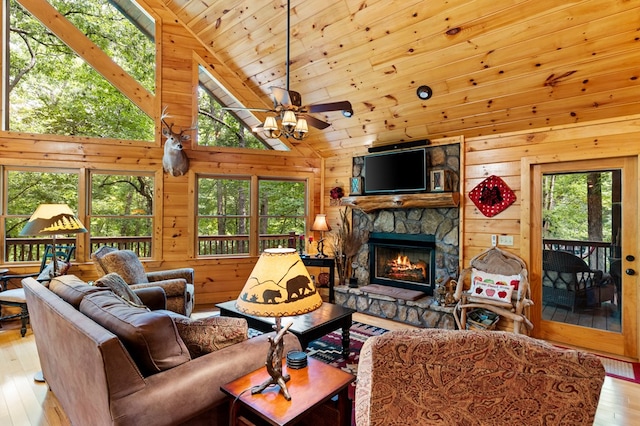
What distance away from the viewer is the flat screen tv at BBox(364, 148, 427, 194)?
453 centimetres

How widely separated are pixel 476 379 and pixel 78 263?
5168mm

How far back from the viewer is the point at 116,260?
3631mm

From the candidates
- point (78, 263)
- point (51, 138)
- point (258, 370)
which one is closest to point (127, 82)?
point (51, 138)

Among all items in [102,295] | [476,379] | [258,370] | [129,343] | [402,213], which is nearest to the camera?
[476,379]

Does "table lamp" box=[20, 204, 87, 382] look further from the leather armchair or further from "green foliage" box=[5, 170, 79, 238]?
"green foliage" box=[5, 170, 79, 238]

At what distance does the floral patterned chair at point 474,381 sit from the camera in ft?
3.56

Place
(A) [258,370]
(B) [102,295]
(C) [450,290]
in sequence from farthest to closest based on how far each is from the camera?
1. (C) [450,290]
2. (B) [102,295]
3. (A) [258,370]

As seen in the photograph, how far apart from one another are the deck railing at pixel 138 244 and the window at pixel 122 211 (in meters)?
0.01

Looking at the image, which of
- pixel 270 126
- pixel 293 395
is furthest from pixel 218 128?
pixel 293 395

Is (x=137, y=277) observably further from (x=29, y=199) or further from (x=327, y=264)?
(x=327, y=264)

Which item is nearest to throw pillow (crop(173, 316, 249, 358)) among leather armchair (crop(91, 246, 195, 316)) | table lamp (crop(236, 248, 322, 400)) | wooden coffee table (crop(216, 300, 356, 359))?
table lamp (crop(236, 248, 322, 400))

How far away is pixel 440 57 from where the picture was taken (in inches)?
138

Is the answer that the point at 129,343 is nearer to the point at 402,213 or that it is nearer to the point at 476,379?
the point at 476,379

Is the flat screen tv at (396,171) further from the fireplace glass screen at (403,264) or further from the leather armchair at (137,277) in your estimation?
the leather armchair at (137,277)
